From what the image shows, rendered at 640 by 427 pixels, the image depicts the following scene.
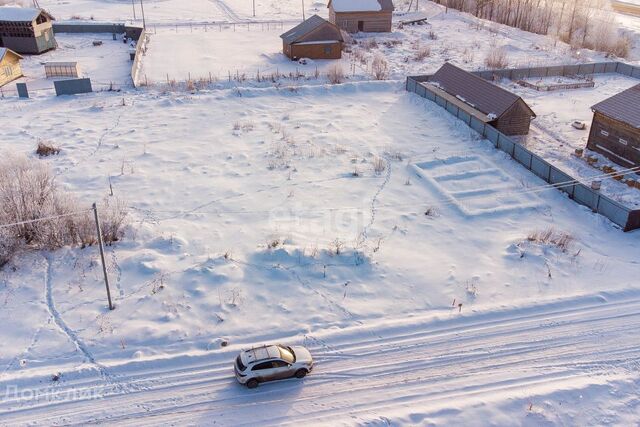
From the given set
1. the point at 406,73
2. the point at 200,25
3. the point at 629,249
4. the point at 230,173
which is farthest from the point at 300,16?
the point at 629,249

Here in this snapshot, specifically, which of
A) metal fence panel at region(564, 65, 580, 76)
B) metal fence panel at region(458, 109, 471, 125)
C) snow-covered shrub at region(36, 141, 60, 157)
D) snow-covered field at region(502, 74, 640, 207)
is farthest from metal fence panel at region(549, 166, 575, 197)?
snow-covered shrub at region(36, 141, 60, 157)

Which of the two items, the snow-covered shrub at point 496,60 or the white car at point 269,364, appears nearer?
the white car at point 269,364

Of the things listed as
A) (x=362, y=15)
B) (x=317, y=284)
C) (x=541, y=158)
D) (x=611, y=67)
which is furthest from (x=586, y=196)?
(x=362, y=15)

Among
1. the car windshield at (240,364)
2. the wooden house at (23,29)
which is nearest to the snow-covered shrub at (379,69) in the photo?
A: the wooden house at (23,29)

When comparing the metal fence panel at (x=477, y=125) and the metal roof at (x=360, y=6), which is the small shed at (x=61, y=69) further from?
the metal fence panel at (x=477, y=125)

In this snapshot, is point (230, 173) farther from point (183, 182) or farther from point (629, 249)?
point (629, 249)

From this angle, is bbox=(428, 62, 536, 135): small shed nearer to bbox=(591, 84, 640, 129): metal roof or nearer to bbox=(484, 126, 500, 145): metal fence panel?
bbox=(484, 126, 500, 145): metal fence panel
